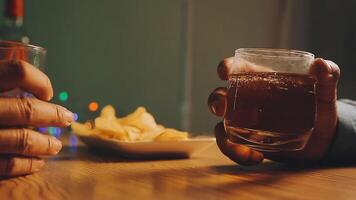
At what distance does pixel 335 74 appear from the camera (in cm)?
72

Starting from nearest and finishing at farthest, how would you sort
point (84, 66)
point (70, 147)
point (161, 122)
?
point (70, 147) → point (84, 66) → point (161, 122)

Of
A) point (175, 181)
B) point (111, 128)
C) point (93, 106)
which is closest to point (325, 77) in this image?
point (175, 181)

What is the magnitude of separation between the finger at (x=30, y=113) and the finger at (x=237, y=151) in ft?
0.82

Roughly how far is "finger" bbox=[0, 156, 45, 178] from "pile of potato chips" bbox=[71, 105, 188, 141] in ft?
0.87

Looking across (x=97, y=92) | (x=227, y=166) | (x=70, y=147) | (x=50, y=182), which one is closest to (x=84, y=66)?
(x=97, y=92)

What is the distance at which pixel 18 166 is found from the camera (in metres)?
0.57

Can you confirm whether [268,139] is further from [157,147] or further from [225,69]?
[157,147]

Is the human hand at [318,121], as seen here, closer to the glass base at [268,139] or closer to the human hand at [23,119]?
the glass base at [268,139]

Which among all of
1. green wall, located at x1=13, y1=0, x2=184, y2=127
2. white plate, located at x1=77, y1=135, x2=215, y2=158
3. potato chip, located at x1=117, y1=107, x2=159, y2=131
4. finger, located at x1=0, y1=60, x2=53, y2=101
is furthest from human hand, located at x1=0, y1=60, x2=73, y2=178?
green wall, located at x1=13, y1=0, x2=184, y2=127

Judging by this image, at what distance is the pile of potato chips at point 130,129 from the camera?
33.3 inches

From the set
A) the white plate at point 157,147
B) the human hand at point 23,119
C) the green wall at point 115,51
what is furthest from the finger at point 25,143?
the green wall at point 115,51

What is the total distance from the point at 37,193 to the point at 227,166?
13.7 inches

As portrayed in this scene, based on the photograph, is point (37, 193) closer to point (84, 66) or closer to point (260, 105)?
point (260, 105)

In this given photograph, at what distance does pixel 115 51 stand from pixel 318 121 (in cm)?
122
